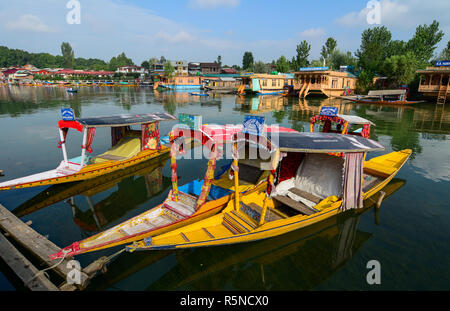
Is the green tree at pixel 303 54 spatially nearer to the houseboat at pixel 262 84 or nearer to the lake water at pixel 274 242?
the houseboat at pixel 262 84

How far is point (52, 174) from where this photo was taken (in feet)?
41.5

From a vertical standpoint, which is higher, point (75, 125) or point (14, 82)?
point (14, 82)

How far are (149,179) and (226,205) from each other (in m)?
6.88

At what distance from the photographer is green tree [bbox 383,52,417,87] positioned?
49344mm

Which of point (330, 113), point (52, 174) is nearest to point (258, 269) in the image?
point (330, 113)

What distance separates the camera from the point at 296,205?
9.31 meters

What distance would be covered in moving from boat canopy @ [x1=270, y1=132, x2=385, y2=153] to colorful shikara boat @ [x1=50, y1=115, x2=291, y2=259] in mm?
2417

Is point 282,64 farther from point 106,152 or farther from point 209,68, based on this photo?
point 106,152

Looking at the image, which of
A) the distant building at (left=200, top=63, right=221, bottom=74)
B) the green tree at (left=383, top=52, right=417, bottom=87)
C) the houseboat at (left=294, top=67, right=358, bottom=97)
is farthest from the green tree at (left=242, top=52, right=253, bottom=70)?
the green tree at (left=383, top=52, right=417, bottom=87)

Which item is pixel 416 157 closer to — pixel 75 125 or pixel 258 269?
pixel 258 269

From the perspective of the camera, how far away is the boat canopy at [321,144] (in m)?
7.96

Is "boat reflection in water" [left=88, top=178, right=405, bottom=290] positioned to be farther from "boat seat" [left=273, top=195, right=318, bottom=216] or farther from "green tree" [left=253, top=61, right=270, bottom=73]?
"green tree" [left=253, top=61, right=270, bottom=73]

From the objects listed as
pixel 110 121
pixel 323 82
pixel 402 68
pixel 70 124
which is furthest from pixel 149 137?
pixel 402 68
